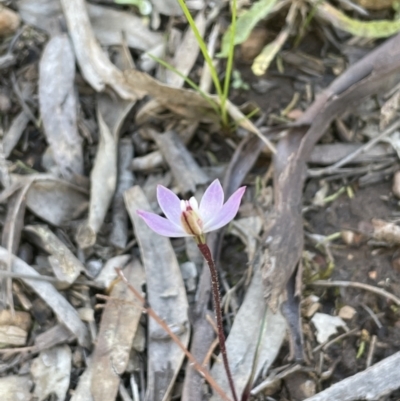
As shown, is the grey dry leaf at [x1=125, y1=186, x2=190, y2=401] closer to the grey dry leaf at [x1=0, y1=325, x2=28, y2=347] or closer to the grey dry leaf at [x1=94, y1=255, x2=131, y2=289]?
the grey dry leaf at [x1=94, y1=255, x2=131, y2=289]

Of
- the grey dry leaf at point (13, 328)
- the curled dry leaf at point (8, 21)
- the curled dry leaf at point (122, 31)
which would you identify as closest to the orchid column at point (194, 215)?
the grey dry leaf at point (13, 328)

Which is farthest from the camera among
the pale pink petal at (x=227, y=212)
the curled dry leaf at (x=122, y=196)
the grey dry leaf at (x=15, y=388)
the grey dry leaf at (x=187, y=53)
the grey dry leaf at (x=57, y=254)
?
the grey dry leaf at (x=187, y=53)

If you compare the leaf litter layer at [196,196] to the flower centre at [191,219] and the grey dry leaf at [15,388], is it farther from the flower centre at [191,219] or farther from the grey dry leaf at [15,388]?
the flower centre at [191,219]

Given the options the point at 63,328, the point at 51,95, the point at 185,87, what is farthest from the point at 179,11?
the point at 63,328

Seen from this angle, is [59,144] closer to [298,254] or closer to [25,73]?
[25,73]

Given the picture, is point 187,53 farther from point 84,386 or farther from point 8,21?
point 84,386

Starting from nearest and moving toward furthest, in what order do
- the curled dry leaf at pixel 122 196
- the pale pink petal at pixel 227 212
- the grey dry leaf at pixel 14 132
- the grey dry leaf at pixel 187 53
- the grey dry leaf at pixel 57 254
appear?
the pale pink petal at pixel 227 212 → the grey dry leaf at pixel 57 254 → the curled dry leaf at pixel 122 196 → the grey dry leaf at pixel 14 132 → the grey dry leaf at pixel 187 53

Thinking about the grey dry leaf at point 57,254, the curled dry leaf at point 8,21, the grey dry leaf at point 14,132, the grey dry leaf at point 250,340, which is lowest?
the grey dry leaf at point 250,340
